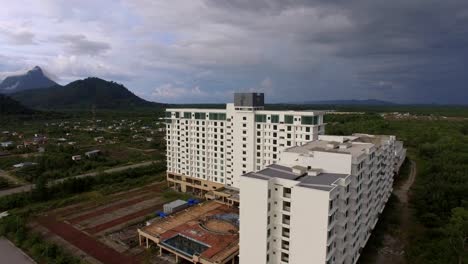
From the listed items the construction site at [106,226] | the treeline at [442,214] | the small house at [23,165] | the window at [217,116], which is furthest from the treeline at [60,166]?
the treeline at [442,214]

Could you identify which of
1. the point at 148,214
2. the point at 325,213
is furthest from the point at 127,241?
the point at 325,213

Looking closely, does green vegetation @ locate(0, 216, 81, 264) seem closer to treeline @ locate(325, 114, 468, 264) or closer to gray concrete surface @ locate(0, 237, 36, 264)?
gray concrete surface @ locate(0, 237, 36, 264)

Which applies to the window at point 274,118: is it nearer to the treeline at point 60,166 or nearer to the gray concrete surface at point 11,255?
the gray concrete surface at point 11,255

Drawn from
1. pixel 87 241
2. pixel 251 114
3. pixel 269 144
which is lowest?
pixel 87 241

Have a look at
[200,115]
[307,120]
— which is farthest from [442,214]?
[200,115]

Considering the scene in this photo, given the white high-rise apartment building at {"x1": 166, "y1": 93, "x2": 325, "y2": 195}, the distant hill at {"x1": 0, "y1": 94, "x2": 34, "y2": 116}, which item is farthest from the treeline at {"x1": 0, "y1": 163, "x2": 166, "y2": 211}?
the distant hill at {"x1": 0, "y1": 94, "x2": 34, "y2": 116}

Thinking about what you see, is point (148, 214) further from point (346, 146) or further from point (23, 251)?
point (346, 146)
